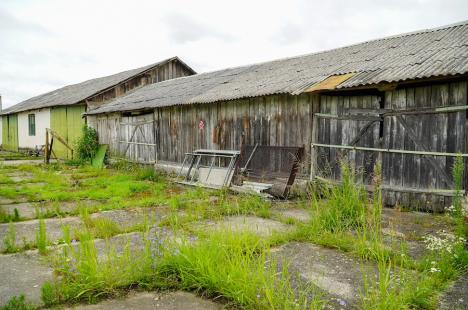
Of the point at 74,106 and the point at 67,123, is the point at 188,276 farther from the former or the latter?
the point at 67,123

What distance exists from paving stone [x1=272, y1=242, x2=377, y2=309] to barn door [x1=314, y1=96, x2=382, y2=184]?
302cm

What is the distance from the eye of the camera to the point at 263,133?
30.8ft

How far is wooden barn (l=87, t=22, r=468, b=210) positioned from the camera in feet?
20.5

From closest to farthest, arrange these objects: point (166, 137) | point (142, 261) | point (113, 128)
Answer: point (142, 261)
point (166, 137)
point (113, 128)

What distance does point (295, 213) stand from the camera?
6.48 metres

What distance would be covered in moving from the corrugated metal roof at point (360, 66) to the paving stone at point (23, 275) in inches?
228

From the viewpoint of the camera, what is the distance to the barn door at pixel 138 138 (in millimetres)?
13961

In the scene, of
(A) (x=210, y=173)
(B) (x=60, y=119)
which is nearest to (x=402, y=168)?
(A) (x=210, y=173)

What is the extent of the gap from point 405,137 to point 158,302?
5.69 metres

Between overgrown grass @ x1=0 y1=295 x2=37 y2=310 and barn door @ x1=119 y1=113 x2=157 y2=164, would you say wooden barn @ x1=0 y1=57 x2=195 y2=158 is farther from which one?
overgrown grass @ x1=0 y1=295 x2=37 y2=310

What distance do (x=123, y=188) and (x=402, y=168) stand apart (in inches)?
264

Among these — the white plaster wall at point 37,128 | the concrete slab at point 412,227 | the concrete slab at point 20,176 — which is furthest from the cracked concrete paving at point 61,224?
the white plaster wall at point 37,128

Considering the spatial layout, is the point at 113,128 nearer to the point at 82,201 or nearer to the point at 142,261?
the point at 82,201

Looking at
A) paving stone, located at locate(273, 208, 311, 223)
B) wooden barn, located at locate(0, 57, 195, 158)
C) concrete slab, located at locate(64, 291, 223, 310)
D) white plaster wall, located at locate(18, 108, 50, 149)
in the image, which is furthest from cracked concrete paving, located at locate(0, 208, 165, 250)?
white plaster wall, located at locate(18, 108, 50, 149)
